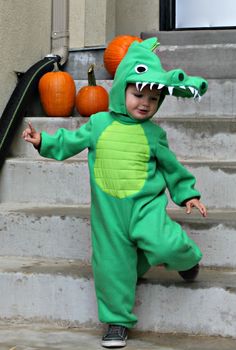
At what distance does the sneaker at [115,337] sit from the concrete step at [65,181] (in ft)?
3.78

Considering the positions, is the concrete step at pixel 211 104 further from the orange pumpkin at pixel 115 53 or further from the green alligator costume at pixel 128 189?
the green alligator costume at pixel 128 189

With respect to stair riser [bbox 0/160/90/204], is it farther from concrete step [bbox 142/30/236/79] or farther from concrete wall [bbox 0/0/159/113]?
concrete step [bbox 142/30/236/79]

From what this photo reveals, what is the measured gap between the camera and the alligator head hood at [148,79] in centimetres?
327

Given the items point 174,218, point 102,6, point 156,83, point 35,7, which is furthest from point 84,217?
point 102,6

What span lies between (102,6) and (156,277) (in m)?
2.96

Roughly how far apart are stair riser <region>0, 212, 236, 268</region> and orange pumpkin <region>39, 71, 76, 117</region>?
1.10 meters

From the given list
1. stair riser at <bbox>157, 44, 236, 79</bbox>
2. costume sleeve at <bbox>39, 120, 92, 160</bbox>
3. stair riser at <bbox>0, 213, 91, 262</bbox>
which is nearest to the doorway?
stair riser at <bbox>157, 44, 236, 79</bbox>

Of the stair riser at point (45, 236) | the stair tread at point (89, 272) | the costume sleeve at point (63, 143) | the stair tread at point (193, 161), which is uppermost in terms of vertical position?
the costume sleeve at point (63, 143)

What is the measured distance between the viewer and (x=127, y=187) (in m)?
3.38

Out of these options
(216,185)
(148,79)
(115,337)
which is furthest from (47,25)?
(115,337)

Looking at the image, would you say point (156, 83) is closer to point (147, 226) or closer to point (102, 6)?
point (147, 226)

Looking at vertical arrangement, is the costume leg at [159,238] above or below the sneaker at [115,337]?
above

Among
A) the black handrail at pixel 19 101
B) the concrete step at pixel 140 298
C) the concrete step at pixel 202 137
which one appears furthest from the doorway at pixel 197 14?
the concrete step at pixel 140 298

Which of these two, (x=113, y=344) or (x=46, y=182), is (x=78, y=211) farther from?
(x=113, y=344)
